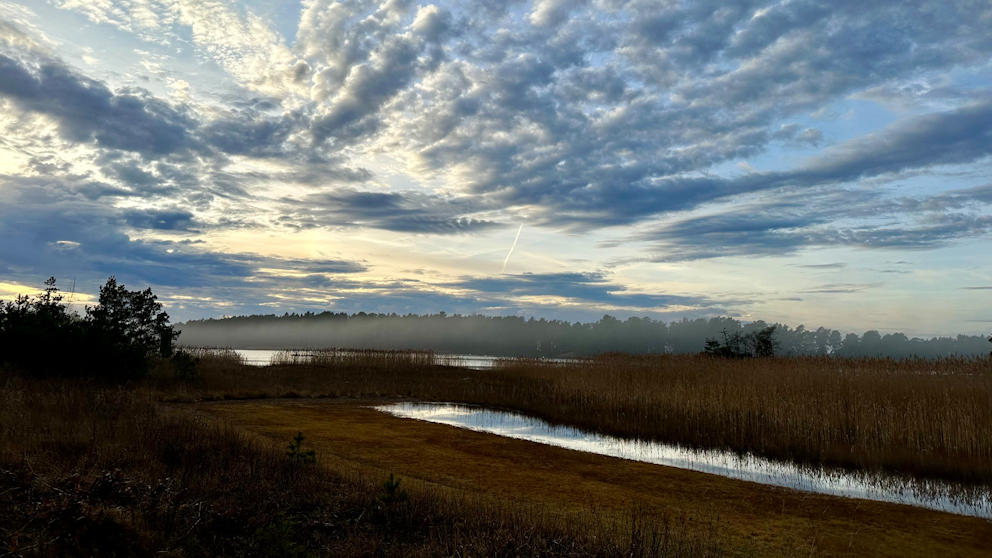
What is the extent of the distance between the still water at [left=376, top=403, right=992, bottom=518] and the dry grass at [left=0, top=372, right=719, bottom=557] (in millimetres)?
5559

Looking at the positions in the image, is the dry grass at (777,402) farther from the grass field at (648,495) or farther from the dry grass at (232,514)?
the dry grass at (232,514)

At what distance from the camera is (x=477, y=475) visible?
10.1 m

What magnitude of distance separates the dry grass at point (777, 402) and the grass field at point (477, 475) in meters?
0.08

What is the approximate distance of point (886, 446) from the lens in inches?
532

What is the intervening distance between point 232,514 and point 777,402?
15.8 meters

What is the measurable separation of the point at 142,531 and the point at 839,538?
8.58 metres

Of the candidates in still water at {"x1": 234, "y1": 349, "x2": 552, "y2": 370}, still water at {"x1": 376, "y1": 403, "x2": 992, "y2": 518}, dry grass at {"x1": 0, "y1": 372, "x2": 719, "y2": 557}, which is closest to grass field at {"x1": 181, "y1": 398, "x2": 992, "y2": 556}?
dry grass at {"x1": 0, "y1": 372, "x2": 719, "y2": 557}

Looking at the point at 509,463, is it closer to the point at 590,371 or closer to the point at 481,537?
the point at 481,537

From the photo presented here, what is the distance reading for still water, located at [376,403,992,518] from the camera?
10148 mm

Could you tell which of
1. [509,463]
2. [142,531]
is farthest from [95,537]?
[509,463]

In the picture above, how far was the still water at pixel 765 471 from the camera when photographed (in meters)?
10.1

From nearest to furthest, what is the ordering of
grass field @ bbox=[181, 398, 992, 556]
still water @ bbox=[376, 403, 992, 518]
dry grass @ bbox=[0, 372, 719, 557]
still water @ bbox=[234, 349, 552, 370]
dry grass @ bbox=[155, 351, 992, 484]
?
dry grass @ bbox=[0, 372, 719, 557] → grass field @ bbox=[181, 398, 992, 556] → still water @ bbox=[376, 403, 992, 518] → dry grass @ bbox=[155, 351, 992, 484] → still water @ bbox=[234, 349, 552, 370]

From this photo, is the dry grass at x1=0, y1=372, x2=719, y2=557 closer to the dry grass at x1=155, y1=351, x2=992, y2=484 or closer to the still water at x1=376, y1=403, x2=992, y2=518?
the still water at x1=376, y1=403, x2=992, y2=518

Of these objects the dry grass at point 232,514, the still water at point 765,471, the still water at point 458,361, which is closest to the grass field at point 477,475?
the dry grass at point 232,514
